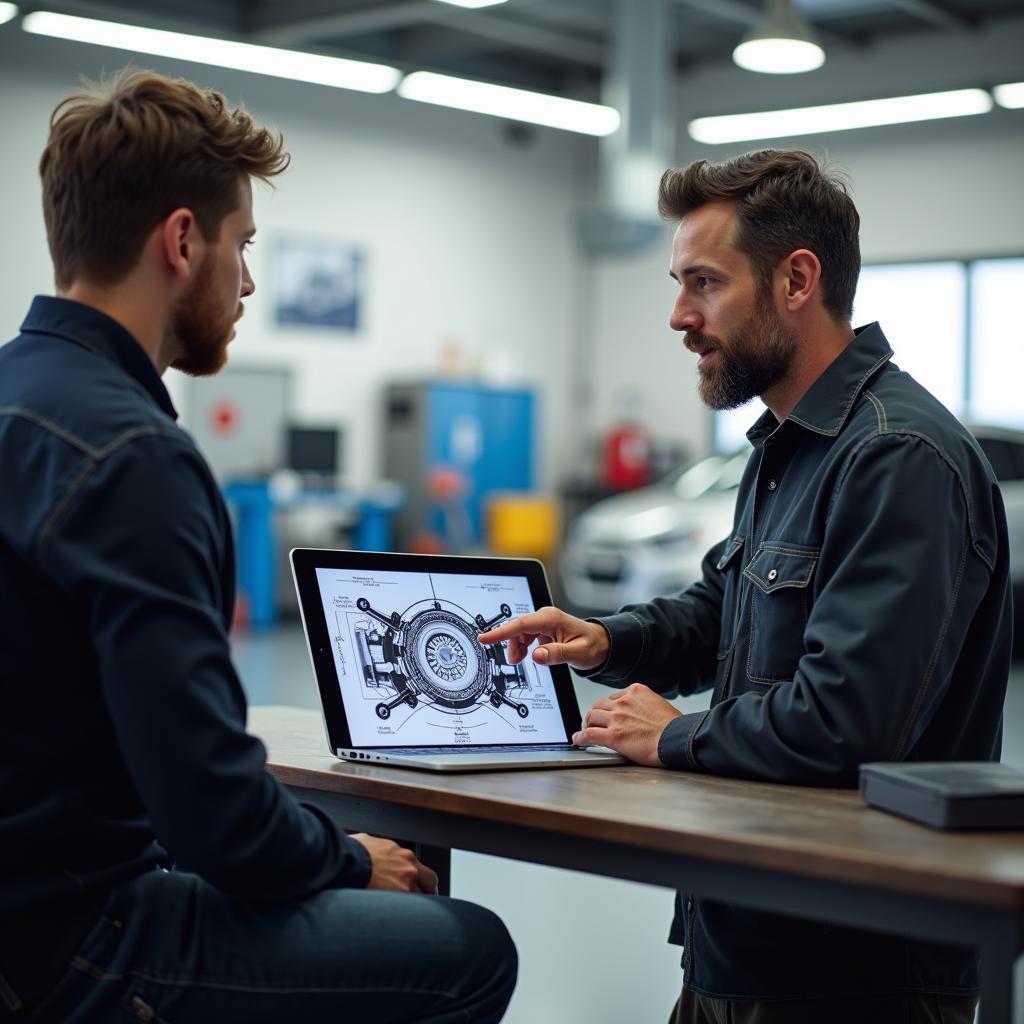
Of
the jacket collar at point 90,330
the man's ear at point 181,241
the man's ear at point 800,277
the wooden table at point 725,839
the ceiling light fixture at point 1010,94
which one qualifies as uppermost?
the ceiling light fixture at point 1010,94

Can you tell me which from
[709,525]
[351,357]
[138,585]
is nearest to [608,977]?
[138,585]

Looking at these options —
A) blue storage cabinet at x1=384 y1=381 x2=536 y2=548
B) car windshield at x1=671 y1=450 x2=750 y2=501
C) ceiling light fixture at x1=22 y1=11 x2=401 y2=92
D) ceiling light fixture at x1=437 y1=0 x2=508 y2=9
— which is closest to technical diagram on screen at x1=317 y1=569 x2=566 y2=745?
ceiling light fixture at x1=437 y1=0 x2=508 y2=9

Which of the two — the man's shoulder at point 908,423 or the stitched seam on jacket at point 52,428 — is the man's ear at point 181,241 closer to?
the stitched seam on jacket at point 52,428

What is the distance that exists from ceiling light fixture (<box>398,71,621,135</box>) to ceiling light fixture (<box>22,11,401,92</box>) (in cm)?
27

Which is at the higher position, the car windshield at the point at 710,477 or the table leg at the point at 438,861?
the car windshield at the point at 710,477

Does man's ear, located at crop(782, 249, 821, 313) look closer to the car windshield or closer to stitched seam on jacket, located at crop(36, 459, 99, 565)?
stitched seam on jacket, located at crop(36, 459, 99, 565)

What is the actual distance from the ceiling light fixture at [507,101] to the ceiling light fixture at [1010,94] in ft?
8.42

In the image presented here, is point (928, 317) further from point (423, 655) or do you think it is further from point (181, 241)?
point (181, 241)

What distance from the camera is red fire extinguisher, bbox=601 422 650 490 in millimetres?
11945

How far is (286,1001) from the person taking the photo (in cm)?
145

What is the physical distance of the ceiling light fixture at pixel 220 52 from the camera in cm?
823

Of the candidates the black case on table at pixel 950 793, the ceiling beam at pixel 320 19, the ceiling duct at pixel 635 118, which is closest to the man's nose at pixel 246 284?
the black case on table at pixel 950 793

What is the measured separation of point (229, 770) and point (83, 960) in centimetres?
26

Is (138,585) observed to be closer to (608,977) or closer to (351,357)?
(608,977)
